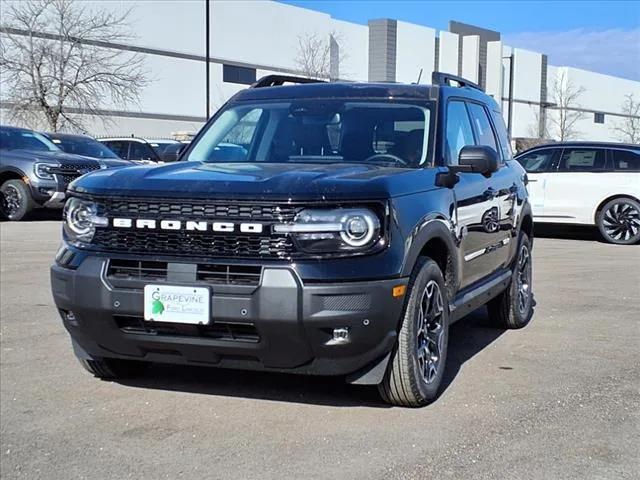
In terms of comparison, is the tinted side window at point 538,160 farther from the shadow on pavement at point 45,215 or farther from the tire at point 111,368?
the tire at point 111,368

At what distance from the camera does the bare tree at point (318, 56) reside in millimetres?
49000

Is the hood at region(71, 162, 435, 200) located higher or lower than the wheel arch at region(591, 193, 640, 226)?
higher

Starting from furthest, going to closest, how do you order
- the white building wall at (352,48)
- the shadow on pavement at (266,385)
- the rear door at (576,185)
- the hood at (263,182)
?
the white building wall at (352,48)
the rear door at (576,185)
the shadow on pavement at (266,385)
the hood at (263,182)

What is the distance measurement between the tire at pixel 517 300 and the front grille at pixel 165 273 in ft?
10.3

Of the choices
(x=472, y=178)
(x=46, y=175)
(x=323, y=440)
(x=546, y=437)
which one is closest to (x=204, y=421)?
(x=323, y=440)

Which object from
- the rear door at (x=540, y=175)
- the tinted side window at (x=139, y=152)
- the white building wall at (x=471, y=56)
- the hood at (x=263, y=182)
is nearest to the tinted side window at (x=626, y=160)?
the rear door at (x=540, y=175)

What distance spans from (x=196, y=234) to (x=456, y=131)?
7.54ft

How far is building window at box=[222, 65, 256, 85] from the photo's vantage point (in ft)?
155

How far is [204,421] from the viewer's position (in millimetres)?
4266

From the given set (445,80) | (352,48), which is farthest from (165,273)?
(352,48)

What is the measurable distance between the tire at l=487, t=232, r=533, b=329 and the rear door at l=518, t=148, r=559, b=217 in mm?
7584

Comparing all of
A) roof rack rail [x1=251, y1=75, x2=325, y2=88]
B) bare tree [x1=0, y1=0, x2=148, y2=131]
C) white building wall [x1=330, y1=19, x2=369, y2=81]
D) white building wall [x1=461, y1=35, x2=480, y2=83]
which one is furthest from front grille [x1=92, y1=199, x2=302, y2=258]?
white building wall [x1=461, y1=35, x2=480, y2=83]

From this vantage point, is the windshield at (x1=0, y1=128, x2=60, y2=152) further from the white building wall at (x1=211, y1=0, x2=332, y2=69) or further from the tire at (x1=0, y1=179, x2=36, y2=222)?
the white building wall at (x1=211, y1=0, x2=332, y2=69)

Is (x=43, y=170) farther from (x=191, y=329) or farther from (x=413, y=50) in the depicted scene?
(x=413, y=50)
